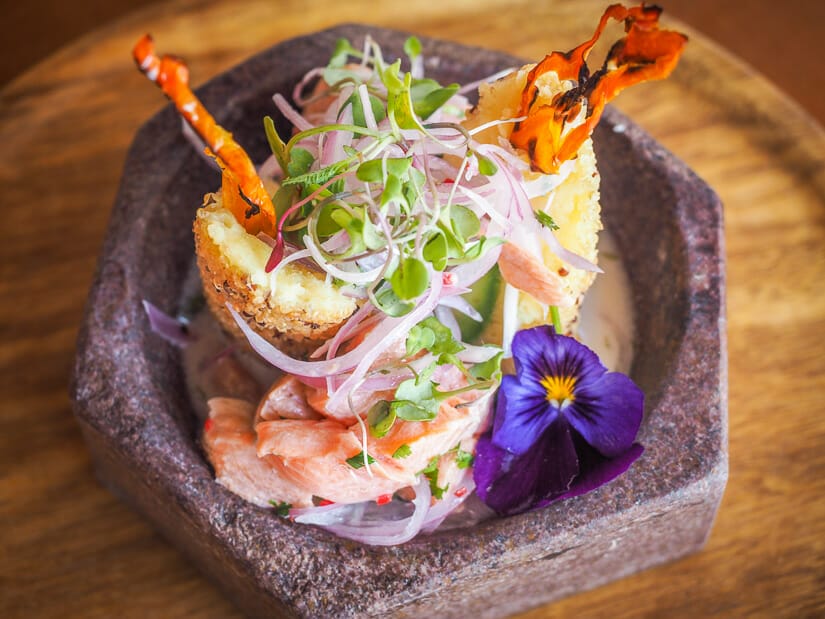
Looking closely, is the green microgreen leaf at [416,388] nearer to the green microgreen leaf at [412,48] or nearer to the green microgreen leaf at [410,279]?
the green microgreen leaf at [410,279]

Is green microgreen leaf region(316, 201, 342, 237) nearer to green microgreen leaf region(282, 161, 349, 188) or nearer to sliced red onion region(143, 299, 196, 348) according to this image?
green microgreen leaf region(282, 161, 349, 188)

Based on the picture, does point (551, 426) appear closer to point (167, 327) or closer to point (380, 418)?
point (380, 418)

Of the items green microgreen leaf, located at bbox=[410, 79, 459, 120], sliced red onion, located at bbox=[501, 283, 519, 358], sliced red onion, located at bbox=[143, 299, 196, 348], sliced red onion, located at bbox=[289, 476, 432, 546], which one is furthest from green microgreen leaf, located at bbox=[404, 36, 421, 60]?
sliced red onion, located at bbox=[289, 476, 432, 546]

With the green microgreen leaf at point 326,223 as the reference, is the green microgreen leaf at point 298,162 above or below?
above

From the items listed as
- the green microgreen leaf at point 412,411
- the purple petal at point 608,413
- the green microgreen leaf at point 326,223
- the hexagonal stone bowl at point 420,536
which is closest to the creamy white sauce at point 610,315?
the hexagonal stone bowl at point 420,536

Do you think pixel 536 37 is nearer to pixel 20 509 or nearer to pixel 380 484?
pixel 380 484

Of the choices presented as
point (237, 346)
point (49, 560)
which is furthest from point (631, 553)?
point (49, 560)
